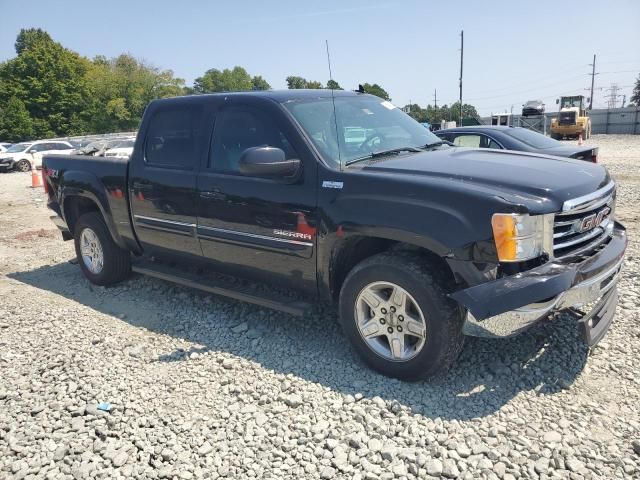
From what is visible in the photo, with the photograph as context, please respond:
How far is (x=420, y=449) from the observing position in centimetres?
280

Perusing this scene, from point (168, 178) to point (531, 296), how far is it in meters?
3.21

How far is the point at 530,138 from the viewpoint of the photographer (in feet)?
29.9

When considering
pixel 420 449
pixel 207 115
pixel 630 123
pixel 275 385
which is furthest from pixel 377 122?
pixel 630 123

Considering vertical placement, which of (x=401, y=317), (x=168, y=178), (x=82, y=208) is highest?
(x=168, y=178)

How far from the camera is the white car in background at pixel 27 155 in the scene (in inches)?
944

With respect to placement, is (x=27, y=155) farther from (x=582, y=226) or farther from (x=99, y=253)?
(x=582, y=226)

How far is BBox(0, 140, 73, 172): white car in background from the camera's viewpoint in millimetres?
23969

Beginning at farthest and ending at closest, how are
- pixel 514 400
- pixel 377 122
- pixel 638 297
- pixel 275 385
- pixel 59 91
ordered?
pixel 59 91 < pixel 638 297 < pixel 377 122 < pixel 275 385 < pixel 514 400

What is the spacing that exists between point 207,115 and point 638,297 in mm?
4165

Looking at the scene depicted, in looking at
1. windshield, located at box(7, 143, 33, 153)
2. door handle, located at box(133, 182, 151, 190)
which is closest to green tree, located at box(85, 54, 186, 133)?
windshield, located at box(7, 143, 33, 153)

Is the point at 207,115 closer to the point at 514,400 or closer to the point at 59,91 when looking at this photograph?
the point at 514,400

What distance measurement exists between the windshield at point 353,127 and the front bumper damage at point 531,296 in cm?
140

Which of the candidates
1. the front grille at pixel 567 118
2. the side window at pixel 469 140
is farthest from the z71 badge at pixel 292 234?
the front grille at pixel 567 118

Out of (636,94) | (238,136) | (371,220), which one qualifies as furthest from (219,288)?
(636,94)
